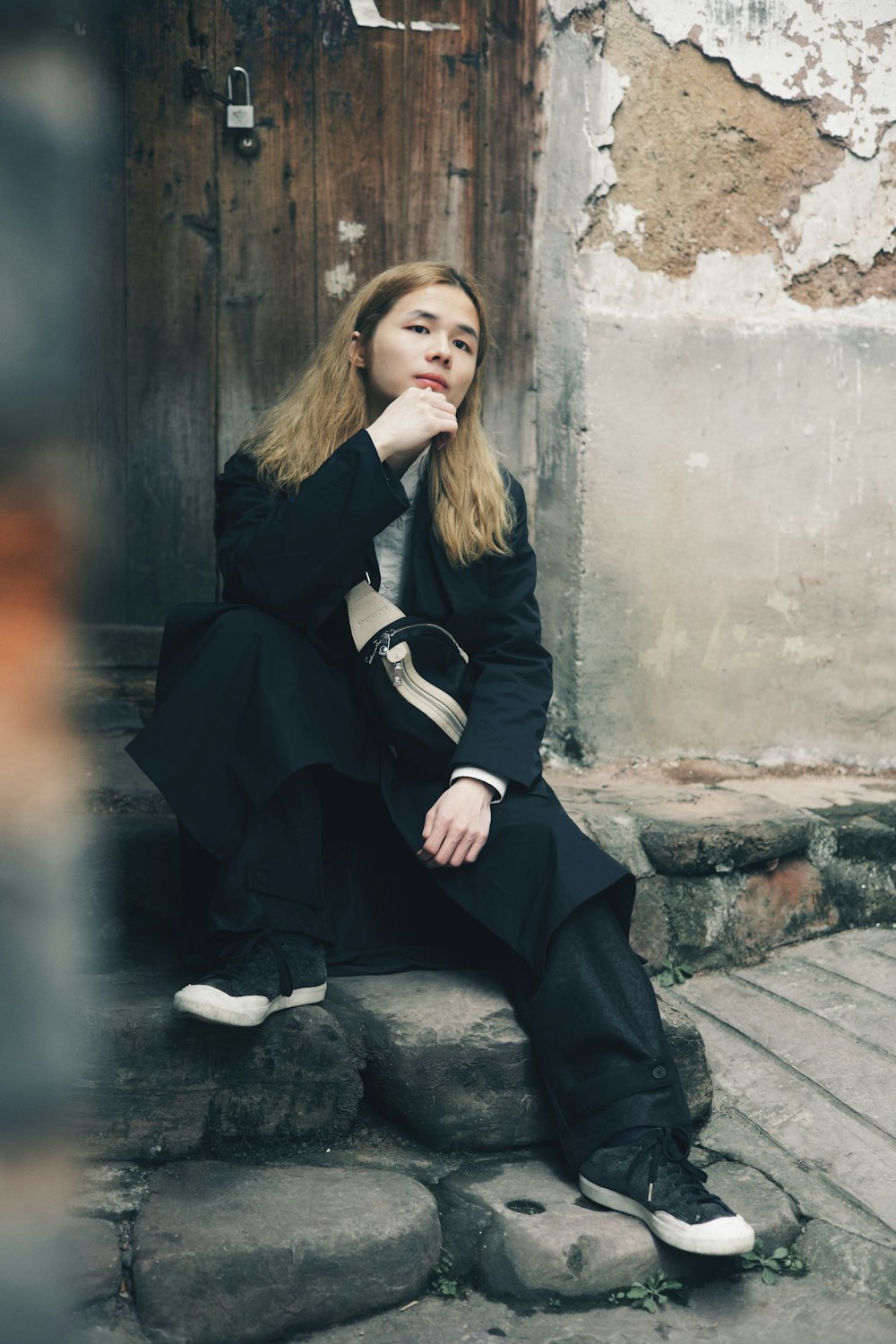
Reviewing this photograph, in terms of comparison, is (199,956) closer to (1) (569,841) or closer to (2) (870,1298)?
(1) (569,841)

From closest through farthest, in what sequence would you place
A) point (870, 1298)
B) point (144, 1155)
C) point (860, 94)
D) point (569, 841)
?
point (870, 1298), point (144, 1155), point (569, 841), point (860, 94)

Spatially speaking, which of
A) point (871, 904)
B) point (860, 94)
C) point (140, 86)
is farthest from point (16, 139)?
point (871, 904)

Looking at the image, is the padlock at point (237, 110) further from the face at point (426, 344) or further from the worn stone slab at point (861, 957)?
the worn stone slab at point (861, 957)

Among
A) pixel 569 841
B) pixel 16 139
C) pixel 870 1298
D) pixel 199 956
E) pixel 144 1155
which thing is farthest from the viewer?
pixel 16 139

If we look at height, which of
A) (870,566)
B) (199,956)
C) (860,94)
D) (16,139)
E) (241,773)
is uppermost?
(860,94)

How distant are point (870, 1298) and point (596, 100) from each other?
2.39 meters

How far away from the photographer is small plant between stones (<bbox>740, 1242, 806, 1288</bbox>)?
63.6 inches

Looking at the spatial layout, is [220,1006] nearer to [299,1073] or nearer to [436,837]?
[299,1073]

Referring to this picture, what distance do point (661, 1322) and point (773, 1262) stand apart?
209 mm

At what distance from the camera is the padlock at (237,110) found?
107 inches

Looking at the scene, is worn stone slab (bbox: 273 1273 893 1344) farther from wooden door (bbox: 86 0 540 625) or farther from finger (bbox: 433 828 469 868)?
wooden door (bbox: 86 0 540 625)

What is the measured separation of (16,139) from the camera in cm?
254

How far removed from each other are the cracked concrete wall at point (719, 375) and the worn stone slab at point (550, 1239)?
1329 millimetres

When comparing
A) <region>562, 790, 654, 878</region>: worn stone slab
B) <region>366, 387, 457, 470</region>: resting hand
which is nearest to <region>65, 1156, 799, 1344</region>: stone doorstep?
<region>562, 790, 654, 878</region>: worn stone slab
